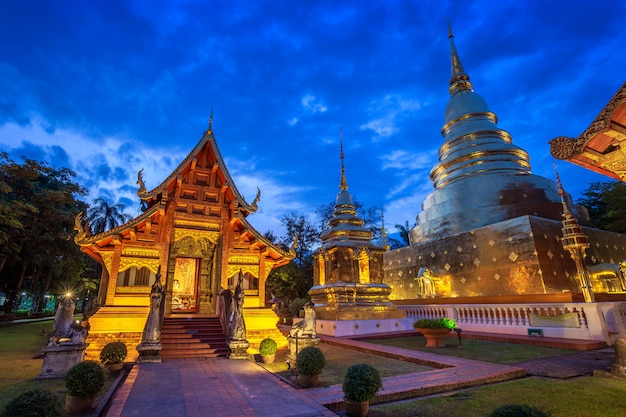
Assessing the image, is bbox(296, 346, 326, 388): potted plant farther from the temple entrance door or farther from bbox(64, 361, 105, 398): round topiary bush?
the temple entrance door

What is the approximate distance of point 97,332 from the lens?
1030 cm

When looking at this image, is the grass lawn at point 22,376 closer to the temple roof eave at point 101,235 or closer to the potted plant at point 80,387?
the potted plant at point 80,387

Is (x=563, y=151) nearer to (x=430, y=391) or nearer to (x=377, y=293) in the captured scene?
(x=430, y=391)

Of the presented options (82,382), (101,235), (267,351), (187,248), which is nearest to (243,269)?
(187,248)

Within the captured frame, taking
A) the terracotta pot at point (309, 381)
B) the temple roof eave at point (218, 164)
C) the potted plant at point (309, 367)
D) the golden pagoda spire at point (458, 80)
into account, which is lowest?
the terracotta pot at point (309, 381)

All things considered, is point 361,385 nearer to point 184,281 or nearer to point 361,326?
point 361,326

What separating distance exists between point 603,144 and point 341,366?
23.3ft

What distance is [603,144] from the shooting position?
473 centimetres

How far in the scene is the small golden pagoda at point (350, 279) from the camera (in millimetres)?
15818

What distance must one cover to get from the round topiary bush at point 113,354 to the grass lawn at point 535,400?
7.01 m

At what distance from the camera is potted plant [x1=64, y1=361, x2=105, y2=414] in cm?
512

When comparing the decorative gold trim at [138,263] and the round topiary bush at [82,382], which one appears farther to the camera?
the decorative gold trim at [138,263]

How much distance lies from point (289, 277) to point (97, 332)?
1843 centimetres

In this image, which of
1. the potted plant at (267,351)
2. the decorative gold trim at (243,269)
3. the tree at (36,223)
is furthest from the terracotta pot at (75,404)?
the tree at (36,223)
